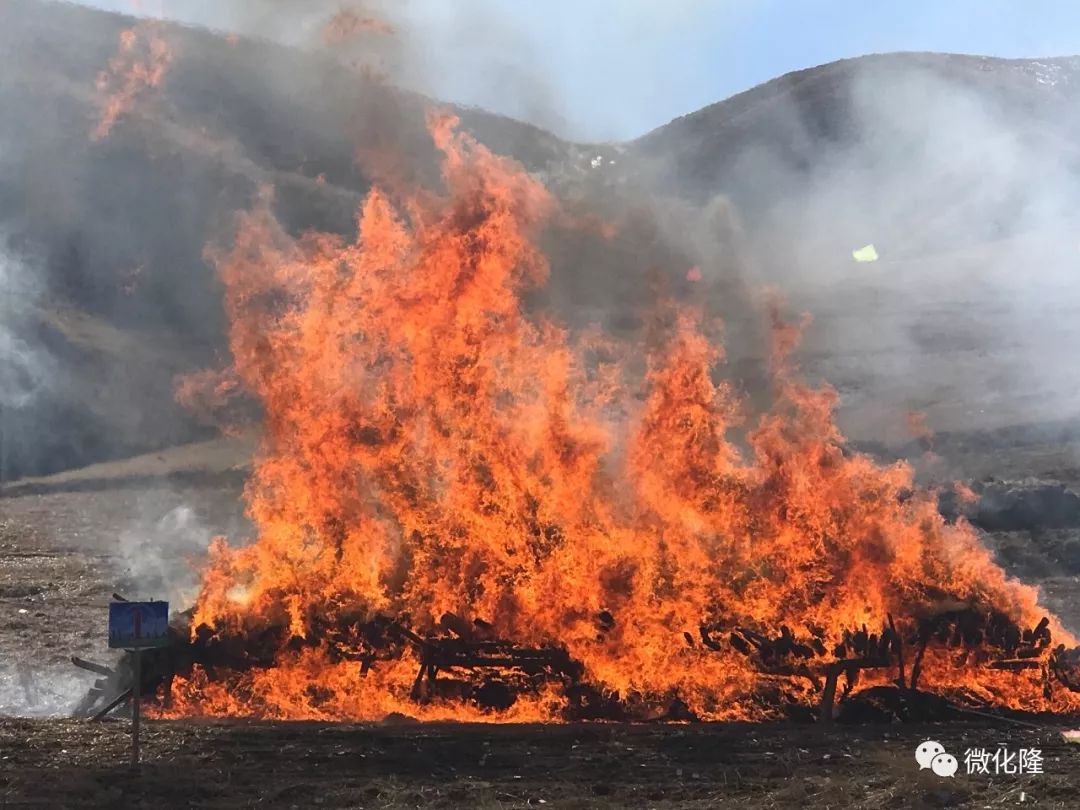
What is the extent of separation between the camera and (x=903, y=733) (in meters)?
10.7

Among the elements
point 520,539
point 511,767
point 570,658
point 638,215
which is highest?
point 638,215

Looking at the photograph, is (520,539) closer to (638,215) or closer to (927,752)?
(927,752)

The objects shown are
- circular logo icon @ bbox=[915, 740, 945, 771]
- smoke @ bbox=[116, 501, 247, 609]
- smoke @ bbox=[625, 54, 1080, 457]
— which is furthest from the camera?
smoke @ bbox=[625, 54, 1080, 457]

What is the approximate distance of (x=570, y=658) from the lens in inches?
463

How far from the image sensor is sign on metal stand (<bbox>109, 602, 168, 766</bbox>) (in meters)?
9.28

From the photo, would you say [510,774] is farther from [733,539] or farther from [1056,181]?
[1056,181]

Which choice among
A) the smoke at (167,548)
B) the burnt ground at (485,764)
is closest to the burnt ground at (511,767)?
the burnt ground at (485,764)

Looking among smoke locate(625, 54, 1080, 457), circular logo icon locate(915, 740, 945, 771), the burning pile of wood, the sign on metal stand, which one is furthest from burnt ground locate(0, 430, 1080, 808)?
smoke locate(625, 54, 1080, 457)

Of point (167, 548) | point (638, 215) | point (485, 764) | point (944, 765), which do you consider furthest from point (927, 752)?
point (638, 215)

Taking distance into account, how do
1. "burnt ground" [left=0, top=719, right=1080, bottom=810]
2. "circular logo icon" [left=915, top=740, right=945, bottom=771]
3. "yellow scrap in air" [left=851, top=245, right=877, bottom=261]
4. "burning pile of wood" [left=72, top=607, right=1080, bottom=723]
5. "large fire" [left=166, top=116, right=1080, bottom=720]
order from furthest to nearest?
"yellow scrap in air" [left=851, top=245, right=877, bottom=261] < "large fire" [left=166, top=116, right=1080, bottom=720] < "burning pile of wood" [left=72, top=607, right=1080, bottom=723] < "circular logo icon" [left=915, top=740, right=945, bottom=771] < "burnt ground" [left=0, top=719, right=1080, bottom=810]

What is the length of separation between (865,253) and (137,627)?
5759 centimetres

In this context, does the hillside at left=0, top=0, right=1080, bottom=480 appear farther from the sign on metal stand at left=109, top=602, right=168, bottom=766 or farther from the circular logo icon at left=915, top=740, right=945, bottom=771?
the sign on metal stand at left=109, top=602, right=168, bottom=766

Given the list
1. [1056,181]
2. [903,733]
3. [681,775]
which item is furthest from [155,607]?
[1056,181]

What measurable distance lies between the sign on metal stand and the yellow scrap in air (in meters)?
55.9
